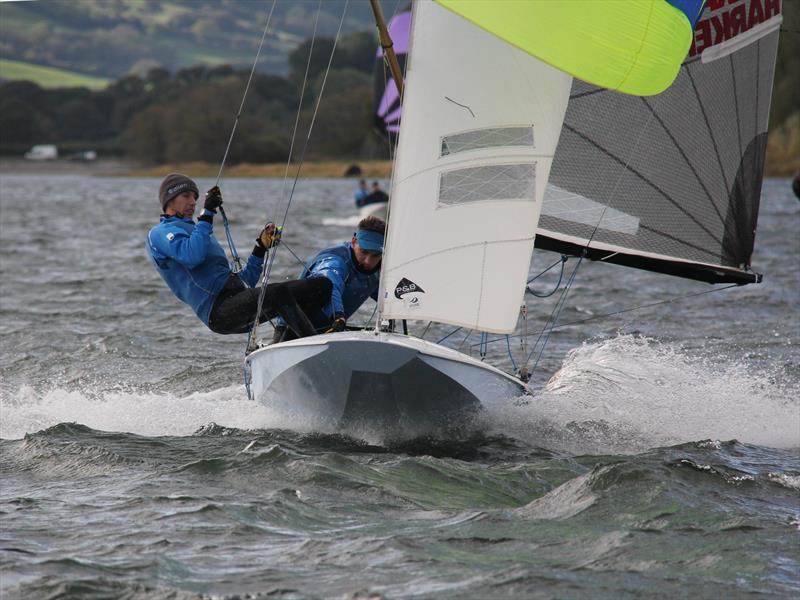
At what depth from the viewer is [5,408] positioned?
25.1ft

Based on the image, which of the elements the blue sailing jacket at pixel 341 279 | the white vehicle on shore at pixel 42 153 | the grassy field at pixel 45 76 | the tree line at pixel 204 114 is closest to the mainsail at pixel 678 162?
the blue sailing jacket at pixel 341 279

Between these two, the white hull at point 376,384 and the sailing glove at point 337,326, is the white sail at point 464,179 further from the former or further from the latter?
the sailing glove at point 337,326

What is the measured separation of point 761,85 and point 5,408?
5381 millimetres

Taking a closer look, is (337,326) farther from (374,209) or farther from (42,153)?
(42,153)

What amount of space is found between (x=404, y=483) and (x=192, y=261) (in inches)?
73.2

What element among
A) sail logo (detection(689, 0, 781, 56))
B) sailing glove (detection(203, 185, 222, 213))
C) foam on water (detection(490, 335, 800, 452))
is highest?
sail logo (detection(689, 0, 781, 56))

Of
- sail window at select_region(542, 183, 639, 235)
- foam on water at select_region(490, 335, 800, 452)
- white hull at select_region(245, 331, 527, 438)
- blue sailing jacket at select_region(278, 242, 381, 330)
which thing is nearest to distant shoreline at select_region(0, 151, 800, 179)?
foam on water at select_region(490, 335, 800, 452)

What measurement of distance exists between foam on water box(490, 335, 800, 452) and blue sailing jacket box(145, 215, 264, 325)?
170 centimetres

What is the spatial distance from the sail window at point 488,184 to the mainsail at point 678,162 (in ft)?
6.21

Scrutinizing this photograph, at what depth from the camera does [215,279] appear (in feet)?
22.9

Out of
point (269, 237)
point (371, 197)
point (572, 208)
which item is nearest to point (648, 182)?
point (572, 208)

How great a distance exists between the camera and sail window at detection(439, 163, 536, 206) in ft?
20.5

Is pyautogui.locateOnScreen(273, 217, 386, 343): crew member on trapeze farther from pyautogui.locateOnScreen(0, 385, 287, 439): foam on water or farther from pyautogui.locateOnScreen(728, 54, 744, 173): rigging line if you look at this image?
pyautogui.locateOnScreen(728, 54, 744, 173): rigging line

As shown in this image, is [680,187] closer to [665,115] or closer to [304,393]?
[665,115]
